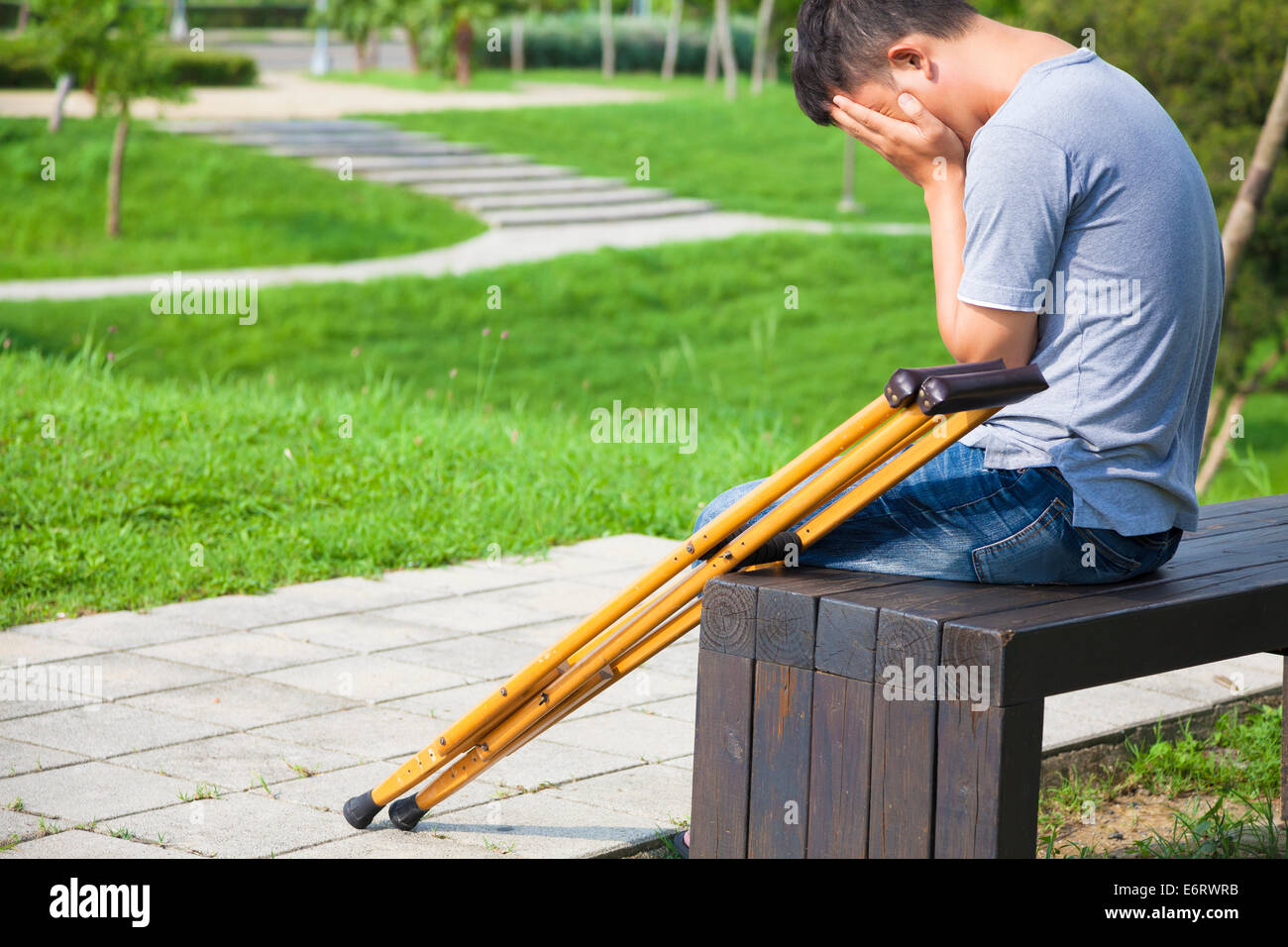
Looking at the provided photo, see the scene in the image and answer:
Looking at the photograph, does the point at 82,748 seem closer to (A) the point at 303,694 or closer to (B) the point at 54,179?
(A) the point at 303,694

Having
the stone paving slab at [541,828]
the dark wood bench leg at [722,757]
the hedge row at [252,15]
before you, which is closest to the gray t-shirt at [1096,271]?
the dark wood bench leg at [722,757]

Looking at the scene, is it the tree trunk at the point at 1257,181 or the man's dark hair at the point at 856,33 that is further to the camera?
the tree trunk at the point at 1257,181

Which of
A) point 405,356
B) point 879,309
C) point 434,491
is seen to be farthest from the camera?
point 879,309

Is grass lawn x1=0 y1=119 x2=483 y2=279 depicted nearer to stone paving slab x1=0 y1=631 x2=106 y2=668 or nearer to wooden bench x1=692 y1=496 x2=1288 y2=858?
stone paving slab x1=0 y1=631 x2=106 y2=668

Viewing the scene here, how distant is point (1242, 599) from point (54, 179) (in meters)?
16.8

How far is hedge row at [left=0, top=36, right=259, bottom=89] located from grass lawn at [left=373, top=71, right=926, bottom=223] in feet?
16.2

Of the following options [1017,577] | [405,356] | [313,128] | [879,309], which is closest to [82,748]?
[1017,577]

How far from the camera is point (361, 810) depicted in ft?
10.6

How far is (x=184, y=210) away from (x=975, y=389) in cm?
1613

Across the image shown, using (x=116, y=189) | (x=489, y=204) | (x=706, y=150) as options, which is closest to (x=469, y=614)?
(x=116, y=189)

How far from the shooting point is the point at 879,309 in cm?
1677

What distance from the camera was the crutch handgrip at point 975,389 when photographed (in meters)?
2.29

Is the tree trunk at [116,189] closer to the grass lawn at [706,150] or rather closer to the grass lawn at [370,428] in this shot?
the grass lawn at [370,428]

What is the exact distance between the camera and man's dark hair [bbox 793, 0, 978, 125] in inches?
100
